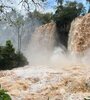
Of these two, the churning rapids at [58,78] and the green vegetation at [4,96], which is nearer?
the green vegetation at [4,96]

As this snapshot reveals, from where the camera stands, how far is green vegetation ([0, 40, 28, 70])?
23.8m

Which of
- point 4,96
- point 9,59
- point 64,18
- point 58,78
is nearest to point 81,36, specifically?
point 9,59

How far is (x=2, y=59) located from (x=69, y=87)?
9727mm

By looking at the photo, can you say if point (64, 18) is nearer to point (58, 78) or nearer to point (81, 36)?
point (81, 36)

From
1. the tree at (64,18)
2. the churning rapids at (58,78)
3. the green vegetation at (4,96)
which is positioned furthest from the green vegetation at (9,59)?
the green vegetation at (4,96)

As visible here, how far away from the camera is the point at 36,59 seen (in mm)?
31016

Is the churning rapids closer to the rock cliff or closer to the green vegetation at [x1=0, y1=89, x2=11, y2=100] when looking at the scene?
the rock cliff

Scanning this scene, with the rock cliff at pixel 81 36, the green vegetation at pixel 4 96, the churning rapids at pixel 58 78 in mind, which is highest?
the rock cliff at pixel 81 36

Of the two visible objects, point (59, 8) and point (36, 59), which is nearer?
point (36, 59)

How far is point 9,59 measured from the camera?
24156 mm

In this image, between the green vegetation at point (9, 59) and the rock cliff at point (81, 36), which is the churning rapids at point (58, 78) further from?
the green vegetation at point (9, 59)

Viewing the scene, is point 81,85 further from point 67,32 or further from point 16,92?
point 67,32

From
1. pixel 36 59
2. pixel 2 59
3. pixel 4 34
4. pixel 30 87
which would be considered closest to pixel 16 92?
pixel 30 87

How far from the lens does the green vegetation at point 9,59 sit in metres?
23.8
